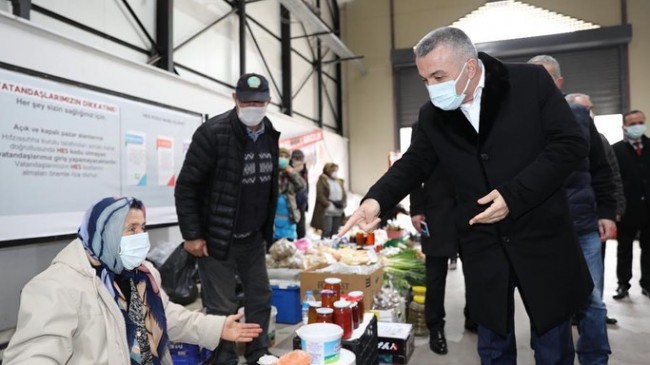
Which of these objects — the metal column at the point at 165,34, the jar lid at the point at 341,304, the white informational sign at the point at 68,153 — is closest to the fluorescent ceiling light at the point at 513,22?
the metal column at the point at 165,34

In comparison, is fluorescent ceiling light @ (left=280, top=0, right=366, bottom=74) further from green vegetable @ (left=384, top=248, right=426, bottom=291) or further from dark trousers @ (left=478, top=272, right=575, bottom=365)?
dark trousers @ (left=478, top=272, right=575, bottom=365)

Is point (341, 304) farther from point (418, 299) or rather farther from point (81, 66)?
point (81, 66)

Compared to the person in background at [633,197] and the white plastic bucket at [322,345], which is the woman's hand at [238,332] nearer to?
the white plastic bucket at [322,345]

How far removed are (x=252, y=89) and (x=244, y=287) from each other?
1040 millimetres

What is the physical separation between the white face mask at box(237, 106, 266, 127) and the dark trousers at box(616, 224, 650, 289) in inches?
126

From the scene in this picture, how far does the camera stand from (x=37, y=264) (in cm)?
265

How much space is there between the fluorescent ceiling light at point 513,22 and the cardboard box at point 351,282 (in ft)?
24.2

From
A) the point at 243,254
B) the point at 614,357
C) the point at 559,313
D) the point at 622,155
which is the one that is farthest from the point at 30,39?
the point at 622,155

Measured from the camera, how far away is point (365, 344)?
6.21 ft

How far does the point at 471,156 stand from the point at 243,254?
1351mm

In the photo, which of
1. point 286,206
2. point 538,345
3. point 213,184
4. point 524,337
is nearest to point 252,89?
point 213,184

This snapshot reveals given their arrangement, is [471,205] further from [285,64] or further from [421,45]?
[285,64]

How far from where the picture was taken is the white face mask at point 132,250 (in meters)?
1.29

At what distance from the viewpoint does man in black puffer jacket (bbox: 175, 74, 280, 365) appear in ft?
6.77
